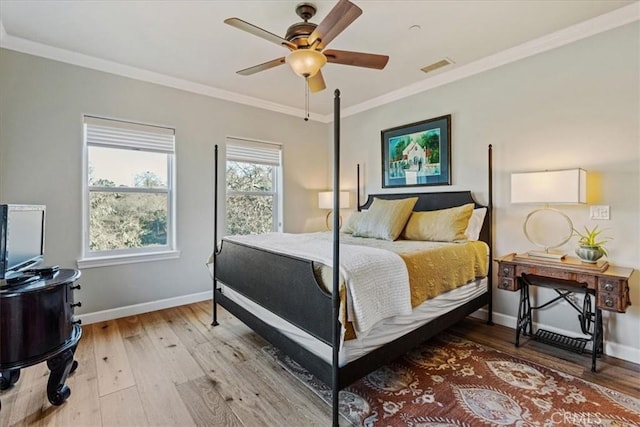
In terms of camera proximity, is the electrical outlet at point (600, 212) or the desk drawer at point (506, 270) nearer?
the electrical outlet at point (600, 212)

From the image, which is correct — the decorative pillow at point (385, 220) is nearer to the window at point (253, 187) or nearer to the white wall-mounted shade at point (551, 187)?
Answer: the white wall-mounted shade at point (551, 187)

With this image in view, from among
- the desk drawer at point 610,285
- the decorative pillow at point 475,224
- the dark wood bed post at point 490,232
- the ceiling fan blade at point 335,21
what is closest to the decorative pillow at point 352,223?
the decorative pillow at point 475,224

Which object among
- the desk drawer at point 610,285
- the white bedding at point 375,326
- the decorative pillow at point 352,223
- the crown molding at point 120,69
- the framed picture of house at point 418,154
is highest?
the crown molding at point 120,69

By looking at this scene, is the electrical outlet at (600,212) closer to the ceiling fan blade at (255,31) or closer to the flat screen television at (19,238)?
the ceiling fan blade at (255,31)

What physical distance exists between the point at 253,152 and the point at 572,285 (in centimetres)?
365

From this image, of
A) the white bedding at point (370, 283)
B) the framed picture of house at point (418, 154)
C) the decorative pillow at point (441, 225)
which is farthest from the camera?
the framed picture of house at point (418, 154)

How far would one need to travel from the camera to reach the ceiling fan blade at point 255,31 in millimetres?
1761

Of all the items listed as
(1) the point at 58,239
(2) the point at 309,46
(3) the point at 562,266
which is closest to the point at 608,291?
(3) the point at 562,266

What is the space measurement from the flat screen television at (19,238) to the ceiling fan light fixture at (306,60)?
1885 millimetres

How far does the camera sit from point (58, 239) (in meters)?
2.87

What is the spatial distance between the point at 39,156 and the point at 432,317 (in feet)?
12.0

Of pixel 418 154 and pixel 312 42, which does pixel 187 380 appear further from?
pixel 418 154

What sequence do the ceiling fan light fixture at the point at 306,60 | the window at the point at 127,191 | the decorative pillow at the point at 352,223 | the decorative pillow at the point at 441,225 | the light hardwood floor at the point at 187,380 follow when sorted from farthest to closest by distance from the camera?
the decorative pillow at the point at 352,223
the window at the point at 127,191
the decorative pillow at the point at 441,225
the ceiling fan light fixture at the point at 306,60
the light hardwood floor at the point at 187,380

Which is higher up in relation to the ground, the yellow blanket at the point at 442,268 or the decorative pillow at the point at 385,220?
the decorative pillow at the point at 385,220
